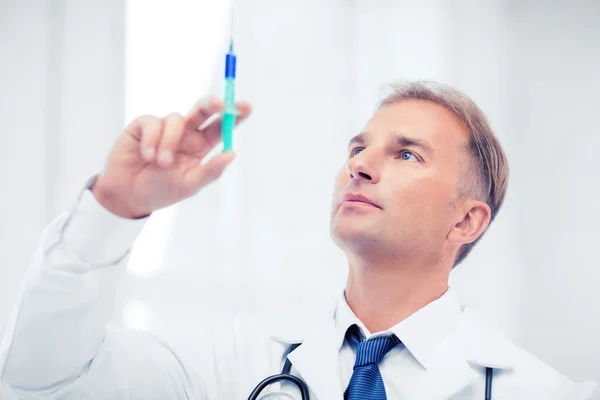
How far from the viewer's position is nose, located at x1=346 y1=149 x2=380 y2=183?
1.26 meters

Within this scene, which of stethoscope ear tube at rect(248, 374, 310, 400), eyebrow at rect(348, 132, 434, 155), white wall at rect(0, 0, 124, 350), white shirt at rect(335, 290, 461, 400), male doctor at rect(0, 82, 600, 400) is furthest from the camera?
white wall at rect(0, 0, 124, 350)

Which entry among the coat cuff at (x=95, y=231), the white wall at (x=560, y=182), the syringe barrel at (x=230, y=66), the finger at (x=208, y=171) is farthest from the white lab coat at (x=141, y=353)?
the white wall at (x=560, y=182)

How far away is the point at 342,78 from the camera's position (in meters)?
1.63

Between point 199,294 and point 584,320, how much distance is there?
91 centimetres

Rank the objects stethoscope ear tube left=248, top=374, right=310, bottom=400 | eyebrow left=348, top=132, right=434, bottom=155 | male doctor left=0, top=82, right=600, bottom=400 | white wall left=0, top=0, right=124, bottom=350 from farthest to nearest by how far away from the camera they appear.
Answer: white wall left=0, top=0, right=124, bottom=350 → eyebrow left=348, top=132, right=434, bottom=155 → stethoscope ear tube left=248, top=374, right=310, bottom=400 → male doctor left=0, top=82, right=600, bottom=400

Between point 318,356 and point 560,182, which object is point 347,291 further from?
point 560,182

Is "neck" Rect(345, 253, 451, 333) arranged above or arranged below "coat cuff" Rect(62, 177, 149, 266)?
below

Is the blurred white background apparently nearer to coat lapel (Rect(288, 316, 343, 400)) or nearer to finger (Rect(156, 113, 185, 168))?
coat lapel (Rect(288, 316, 343, 400))

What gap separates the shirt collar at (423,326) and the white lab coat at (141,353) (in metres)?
0.02

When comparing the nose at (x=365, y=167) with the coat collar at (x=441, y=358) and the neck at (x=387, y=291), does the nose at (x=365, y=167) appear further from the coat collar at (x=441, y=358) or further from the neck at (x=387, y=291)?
the coat collar at (x=441, y=358)

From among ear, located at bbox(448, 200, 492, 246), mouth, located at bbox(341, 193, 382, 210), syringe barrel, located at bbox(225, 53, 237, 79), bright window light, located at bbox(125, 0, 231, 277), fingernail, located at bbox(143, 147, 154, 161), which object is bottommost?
ear, located at bbox(448, 200, 492, 246)

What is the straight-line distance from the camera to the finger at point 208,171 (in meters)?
0.83

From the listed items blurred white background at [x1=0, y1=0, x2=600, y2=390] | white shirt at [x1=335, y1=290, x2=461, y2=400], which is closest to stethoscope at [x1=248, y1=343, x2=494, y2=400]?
white shirt at [x1=335, y1=290, x2=461, y2=400]

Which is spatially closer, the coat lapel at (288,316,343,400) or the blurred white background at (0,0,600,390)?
the coat lapel at (288,316,343,400)
